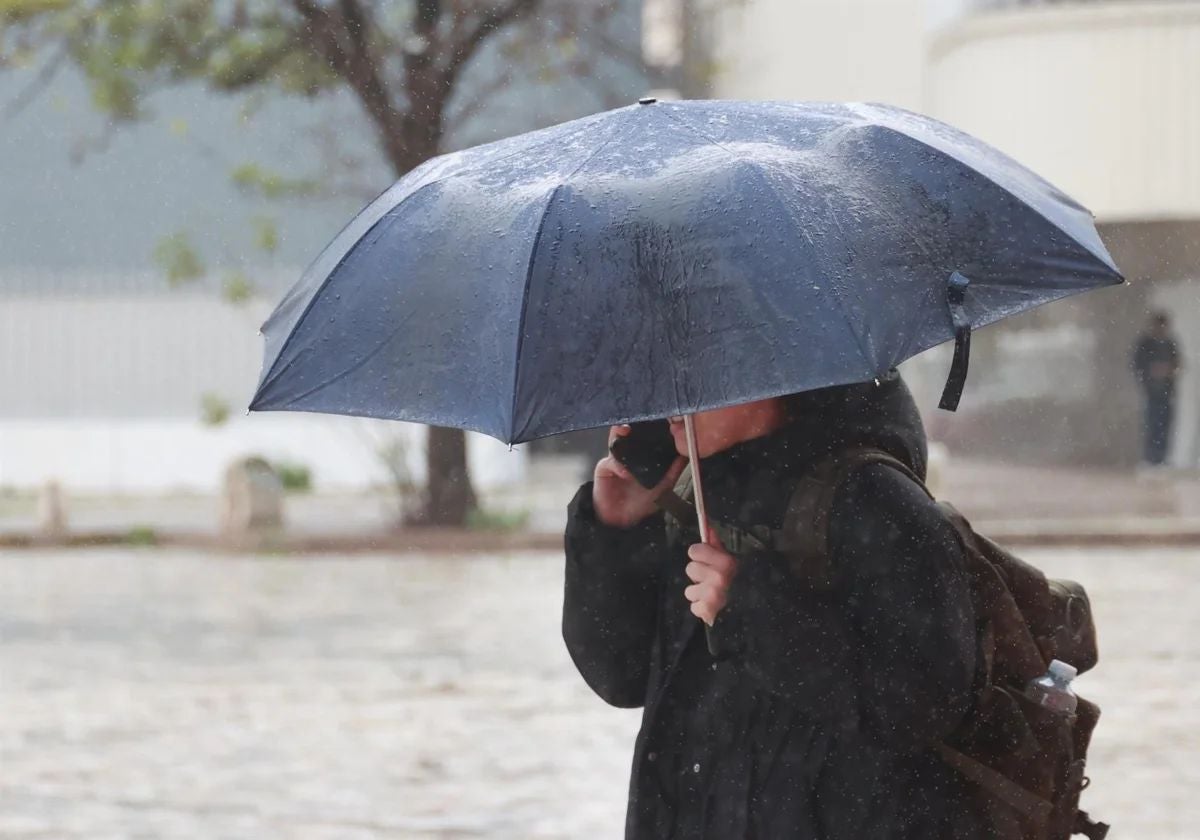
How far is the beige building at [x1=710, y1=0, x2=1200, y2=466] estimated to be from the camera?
23906 millimetres

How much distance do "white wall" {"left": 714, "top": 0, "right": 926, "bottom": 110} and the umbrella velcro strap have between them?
987 inches

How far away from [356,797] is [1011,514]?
12492 mm

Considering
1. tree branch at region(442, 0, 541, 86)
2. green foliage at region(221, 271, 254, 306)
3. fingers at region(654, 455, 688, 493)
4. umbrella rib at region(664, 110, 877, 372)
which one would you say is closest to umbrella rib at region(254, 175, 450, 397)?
umbrella rib at region(664, 110, 877, 372)

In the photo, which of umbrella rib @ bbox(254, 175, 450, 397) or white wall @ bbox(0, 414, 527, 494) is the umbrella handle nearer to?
umbrella rib @ bbox(254, 175, 450, 397)

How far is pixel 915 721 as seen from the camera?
2746 millimetres

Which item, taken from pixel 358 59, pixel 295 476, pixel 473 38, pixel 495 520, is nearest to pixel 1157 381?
pixel 495 520

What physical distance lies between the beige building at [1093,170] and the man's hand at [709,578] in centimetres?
2104

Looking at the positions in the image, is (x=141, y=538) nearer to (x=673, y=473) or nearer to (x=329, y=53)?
(x=329, y=53)

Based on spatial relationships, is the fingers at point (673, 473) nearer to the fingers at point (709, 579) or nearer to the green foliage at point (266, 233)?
the fingers at point (709, 579)

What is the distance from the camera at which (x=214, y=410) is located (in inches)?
864

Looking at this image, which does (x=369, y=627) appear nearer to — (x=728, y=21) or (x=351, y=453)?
(x=351, y=453)

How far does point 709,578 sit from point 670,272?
1.38 ft

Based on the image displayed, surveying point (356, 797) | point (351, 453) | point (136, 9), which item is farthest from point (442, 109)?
point (356, 797)

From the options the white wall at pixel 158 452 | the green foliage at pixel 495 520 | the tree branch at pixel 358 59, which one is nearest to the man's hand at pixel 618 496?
the green foliage at pixel 495 520
